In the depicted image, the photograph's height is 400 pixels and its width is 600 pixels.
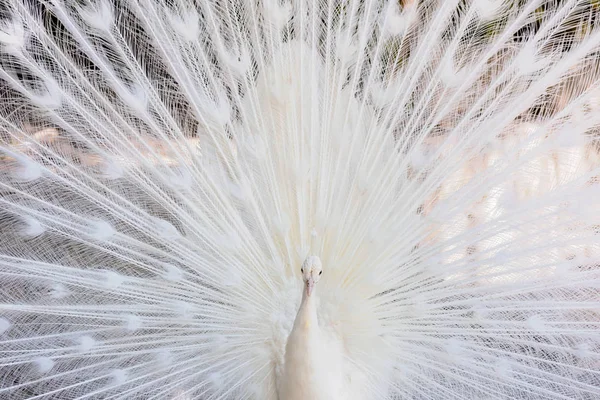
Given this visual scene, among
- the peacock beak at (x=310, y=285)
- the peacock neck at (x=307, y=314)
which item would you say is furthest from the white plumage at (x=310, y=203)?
the peacock beak at (x=310, y=285)

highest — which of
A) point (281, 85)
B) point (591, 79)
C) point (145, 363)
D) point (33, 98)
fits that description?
point (591, 79)

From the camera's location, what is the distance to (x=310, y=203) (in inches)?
80.8

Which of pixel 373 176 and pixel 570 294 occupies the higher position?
pixel 373 176

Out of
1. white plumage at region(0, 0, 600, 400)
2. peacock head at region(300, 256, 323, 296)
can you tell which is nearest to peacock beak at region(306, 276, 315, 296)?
peacock head at region(300, 256, 323, 296)

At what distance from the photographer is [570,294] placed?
2.02 metres

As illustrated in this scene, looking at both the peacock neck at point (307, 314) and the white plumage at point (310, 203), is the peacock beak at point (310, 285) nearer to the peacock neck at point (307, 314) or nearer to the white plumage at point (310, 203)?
the peacock neck at point (307, 314)

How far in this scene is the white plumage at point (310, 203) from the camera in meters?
1.95

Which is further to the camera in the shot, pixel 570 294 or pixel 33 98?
pixel 570 294

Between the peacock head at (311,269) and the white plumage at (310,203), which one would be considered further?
the white plumage at (310,203)

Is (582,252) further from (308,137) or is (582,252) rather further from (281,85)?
(281,85)

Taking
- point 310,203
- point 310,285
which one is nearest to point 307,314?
point 310,285

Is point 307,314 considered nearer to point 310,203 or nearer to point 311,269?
point 311,269

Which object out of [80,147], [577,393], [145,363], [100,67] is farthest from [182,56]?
[577,393]

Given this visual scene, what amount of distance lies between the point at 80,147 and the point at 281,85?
565 millimetres
